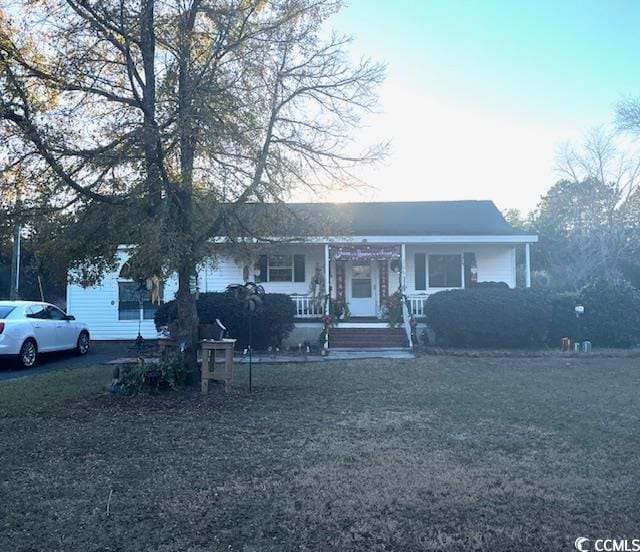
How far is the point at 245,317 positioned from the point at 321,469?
989 cm

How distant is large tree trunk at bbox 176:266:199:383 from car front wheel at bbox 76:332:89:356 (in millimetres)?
7294

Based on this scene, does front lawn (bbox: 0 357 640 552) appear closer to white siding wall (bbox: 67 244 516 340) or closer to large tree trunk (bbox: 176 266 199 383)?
large tree trunk (bbox: 176 266 199 383)

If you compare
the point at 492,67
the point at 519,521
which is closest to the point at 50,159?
the point at 519,521

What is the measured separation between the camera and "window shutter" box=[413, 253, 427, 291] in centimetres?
1817

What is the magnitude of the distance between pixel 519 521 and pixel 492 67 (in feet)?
36.2

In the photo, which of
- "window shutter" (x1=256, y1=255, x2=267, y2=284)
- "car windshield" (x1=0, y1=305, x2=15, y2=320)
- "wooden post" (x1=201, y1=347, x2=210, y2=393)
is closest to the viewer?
"wooden post" (x1=201, y1=347, x2=210, y2=393)

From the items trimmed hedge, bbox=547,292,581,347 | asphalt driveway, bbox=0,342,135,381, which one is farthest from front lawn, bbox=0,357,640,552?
trimmed hedge, bbox=547,292,581,347

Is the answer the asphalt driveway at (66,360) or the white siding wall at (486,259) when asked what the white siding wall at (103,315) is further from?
the white siding wall at (486,259)

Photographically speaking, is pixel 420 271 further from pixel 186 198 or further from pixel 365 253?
pixel 186 198

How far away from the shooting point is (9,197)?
296 inches

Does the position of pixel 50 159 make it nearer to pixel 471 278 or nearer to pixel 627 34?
pixel 627 34

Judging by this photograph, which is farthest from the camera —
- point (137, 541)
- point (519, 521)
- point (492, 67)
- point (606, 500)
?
point (492, 67)

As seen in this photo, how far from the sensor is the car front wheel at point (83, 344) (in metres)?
14.7

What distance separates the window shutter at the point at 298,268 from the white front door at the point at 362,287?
152 cm
